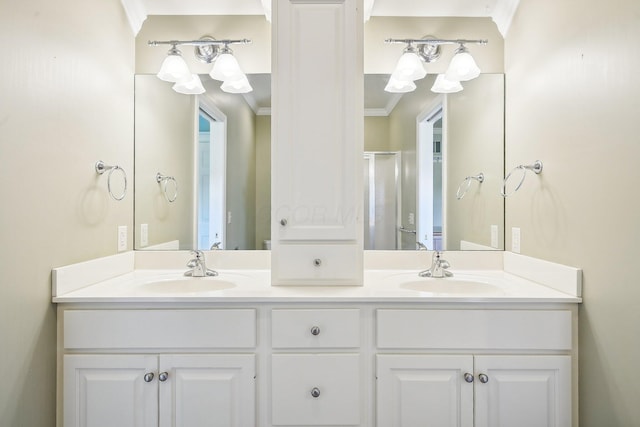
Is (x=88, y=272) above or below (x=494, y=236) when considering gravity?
below

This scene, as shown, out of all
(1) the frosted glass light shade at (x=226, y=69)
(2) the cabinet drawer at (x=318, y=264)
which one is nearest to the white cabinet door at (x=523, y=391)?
(2) the cabinet drawer at (x=318, y=264)

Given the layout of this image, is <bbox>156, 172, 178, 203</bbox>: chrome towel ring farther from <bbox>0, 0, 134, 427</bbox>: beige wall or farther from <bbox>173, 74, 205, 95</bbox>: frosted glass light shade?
<bbox>173, 74, 205, 95</bbox>: frosted glass light shade

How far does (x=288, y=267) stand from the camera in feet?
4.88

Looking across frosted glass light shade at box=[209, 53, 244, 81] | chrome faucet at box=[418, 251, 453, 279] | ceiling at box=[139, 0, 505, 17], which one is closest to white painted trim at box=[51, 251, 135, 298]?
frosted glass light shade at box=[209, 53, 244, 81]

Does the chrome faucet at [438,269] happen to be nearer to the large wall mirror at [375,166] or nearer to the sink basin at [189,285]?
the large wall mirror at [375,166]

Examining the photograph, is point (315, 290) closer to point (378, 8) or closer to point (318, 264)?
point (318, 264)

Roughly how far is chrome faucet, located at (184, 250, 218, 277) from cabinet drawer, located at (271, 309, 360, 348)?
22.0 inches

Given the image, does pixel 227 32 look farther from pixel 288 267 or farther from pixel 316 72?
pixel 288 267

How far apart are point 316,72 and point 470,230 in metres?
1.11

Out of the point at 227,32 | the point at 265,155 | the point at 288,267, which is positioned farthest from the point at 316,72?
the point at 288,267

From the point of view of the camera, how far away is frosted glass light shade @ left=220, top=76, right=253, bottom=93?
1792 millimetres

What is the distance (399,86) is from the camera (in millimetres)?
1786

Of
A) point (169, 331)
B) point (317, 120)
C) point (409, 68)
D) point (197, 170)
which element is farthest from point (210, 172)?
point (409, 68)

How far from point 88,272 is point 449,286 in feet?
5.16
